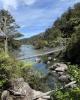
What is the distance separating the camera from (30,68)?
15.7 m

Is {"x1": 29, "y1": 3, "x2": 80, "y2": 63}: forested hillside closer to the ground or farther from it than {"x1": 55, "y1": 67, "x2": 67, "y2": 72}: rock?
farther from it

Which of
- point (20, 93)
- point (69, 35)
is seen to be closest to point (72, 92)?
point (20, 93)

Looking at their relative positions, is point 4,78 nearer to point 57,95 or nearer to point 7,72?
point 7,72

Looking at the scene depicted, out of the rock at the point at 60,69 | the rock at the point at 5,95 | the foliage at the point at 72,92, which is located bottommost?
the rock at the point at 60,69

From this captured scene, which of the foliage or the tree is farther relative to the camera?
the tree

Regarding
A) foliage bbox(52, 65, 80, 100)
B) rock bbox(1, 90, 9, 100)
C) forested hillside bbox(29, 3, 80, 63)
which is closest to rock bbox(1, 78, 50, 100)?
rock bbox(1, 90, 9, 100)

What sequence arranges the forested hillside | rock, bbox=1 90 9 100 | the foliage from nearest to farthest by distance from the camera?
1. the foliage
2. rock, bbox=1 90 9 100
3. the forested hillside

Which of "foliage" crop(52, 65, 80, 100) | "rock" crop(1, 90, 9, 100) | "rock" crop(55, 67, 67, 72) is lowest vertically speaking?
"rock" crop(55, 67, 67, 72)

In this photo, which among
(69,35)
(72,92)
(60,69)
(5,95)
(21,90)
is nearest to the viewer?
(72,92)

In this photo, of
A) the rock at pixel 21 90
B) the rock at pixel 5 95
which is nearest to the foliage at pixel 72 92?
the rock at pixel 21 90

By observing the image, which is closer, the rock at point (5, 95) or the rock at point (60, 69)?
the rock at point (5, 95)

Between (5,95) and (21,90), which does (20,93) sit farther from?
(5,95)

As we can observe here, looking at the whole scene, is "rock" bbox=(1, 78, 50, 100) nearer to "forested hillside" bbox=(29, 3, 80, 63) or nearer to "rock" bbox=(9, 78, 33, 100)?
"rock" bbox=(9, 78, 33, 100)

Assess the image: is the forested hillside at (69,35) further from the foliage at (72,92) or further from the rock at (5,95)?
the foliage at (72,92)
